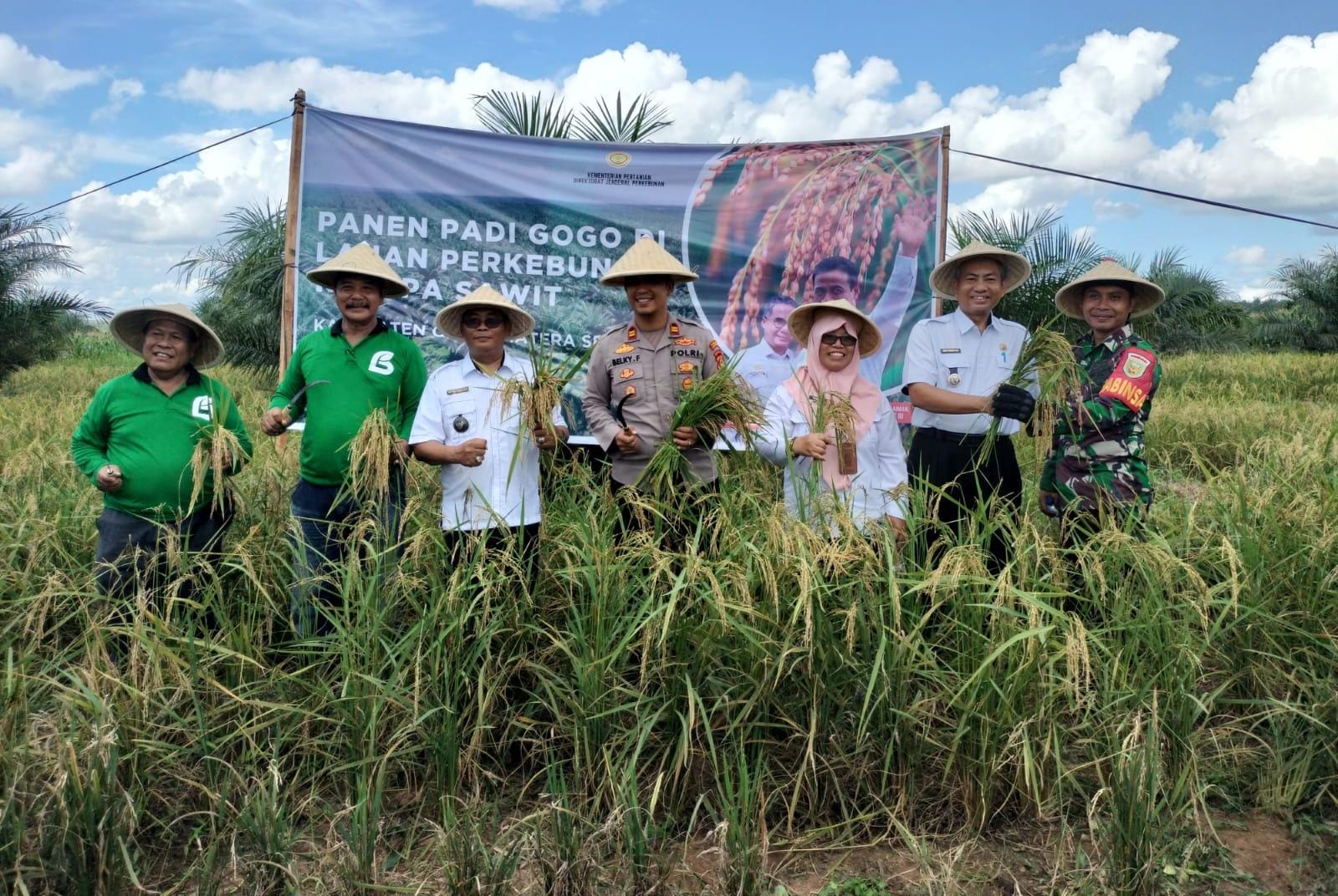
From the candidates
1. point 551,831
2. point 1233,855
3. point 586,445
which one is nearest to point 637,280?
point 586,445

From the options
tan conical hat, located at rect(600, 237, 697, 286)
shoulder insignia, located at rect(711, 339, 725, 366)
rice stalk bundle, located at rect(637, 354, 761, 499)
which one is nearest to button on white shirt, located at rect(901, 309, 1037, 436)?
shoulder insignia, located at rect(711, 339, 725, 366)

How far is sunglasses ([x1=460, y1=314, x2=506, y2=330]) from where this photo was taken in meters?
3.65

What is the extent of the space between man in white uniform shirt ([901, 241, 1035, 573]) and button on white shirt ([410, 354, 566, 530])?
1570 mm

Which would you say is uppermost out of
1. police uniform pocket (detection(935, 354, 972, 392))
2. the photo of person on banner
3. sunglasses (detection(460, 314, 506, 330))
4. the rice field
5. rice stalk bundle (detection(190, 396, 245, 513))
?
the photo of person on banner

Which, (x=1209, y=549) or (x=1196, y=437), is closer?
(x=1209, y=549)

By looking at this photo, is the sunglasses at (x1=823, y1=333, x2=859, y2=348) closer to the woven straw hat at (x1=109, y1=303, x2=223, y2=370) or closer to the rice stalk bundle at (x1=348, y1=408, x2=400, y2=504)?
the rice stalk bundle at (x1=348, y1=408, x2=400, y2=504)

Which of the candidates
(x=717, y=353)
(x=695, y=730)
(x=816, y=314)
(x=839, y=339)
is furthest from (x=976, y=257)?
(x=695, y=730)

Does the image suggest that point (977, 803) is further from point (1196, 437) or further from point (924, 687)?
point (1196, 437)

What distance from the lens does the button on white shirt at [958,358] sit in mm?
3971

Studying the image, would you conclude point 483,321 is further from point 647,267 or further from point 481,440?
point 647,267

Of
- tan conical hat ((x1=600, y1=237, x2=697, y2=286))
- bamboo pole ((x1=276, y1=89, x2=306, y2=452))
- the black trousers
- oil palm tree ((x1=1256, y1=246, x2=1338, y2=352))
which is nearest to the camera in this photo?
tan conical hat ((x1=600, y1=237, x2=697, y2=286))

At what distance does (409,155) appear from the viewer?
5508 millimetres

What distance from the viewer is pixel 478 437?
3.44m

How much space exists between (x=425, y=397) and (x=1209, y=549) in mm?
2926
